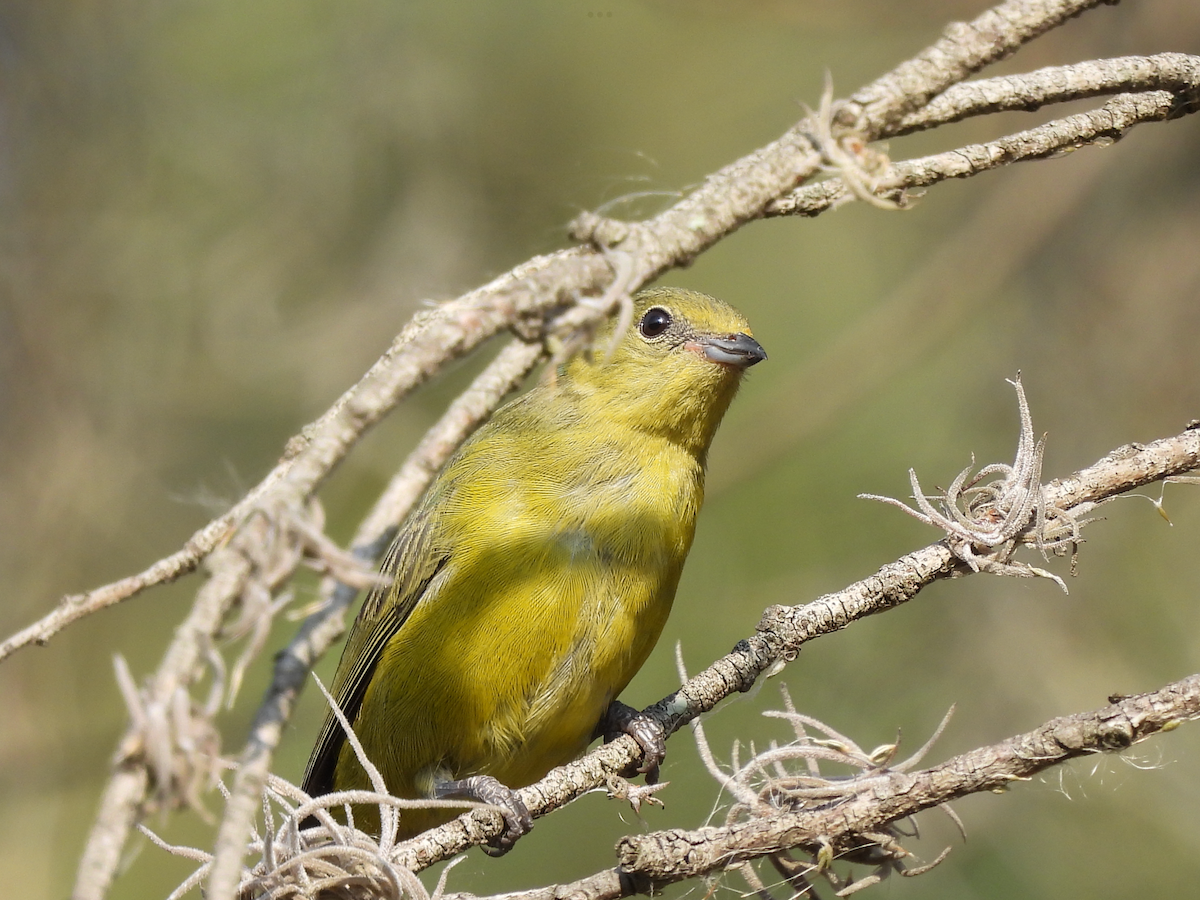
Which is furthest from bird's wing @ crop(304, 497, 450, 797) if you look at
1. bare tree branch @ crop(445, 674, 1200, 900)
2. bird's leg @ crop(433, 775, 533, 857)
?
bare tree branch @ crop(445, 674, 1200, 900)

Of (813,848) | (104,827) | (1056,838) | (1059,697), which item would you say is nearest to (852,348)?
(1059,697)

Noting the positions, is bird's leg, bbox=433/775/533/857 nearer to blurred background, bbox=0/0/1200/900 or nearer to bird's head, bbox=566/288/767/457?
bird's head, bbox=566/288/767/457

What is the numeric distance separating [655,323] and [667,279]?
1.15 meters

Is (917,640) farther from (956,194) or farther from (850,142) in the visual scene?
(850,142)

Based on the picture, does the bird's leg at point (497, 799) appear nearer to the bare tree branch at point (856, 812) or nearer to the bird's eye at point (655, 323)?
the bare tree branch at point (856, 812)

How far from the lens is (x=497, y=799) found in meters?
3.40

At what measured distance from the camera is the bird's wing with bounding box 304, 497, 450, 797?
3990 mm

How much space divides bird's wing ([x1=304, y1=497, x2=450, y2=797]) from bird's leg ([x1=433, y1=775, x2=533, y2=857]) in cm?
47

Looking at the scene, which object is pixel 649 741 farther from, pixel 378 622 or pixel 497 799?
pixel 378 622

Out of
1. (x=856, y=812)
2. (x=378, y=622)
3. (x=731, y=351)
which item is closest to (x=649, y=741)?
(x=856, y=812)

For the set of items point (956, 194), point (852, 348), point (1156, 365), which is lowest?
point (1156, 365)

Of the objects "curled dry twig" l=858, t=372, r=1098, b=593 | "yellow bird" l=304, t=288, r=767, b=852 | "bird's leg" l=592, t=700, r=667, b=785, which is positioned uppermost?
"yellow bird" l=304, t=288, r=767, b=852

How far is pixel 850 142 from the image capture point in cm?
172

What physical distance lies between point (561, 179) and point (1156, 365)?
3439 mm
